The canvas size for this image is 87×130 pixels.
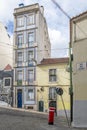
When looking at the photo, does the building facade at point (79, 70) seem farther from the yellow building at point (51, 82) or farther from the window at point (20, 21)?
the window at point (20, 21)

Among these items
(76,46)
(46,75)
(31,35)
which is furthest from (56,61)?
(76,46)

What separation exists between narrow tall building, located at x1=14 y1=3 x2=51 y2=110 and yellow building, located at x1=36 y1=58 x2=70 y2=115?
1.00 m

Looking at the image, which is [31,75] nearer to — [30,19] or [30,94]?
[30,94]

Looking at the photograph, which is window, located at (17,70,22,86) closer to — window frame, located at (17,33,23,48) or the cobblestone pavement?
window frame, located at (17,33,23,48)

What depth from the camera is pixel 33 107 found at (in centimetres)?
5050

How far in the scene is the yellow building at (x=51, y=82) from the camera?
48.7 meters

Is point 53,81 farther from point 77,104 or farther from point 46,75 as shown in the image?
point 77,104

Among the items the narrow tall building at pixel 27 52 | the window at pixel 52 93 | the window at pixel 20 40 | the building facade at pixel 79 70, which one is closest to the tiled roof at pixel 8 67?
the narrow tall building at pixel 27 52

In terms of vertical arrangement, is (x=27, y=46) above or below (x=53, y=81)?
above

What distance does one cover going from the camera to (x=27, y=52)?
5228 cm

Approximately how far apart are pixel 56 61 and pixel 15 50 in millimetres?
7502

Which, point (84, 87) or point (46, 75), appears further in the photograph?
point (46, 75)

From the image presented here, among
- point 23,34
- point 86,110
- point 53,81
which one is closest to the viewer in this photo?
point 86,110

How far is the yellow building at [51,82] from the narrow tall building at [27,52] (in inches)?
39.5
